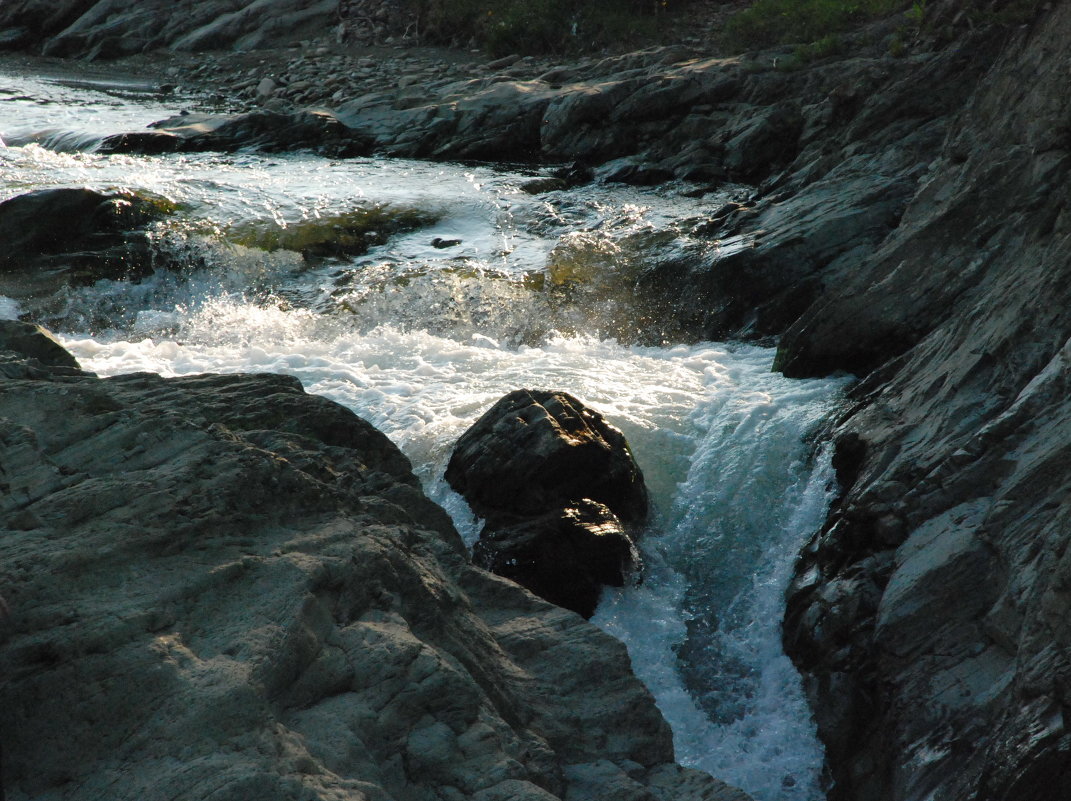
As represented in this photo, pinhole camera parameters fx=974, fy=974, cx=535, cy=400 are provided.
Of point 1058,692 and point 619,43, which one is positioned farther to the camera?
point 619,43

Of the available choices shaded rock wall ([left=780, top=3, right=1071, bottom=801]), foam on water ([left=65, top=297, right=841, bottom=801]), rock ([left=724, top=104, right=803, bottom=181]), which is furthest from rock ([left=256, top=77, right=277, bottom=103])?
shaded rock wall ([left=780, top=3, right=1071, bottom=801])

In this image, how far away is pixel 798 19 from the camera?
2152 centimetres

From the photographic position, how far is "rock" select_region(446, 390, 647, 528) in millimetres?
7602

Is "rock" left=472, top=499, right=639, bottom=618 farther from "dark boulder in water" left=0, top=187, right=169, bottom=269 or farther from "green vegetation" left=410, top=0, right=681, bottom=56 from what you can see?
"green vegetation" left=410, top=0, right=681, bottom=56

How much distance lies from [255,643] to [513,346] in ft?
26.8

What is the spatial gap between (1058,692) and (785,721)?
7.30 feet

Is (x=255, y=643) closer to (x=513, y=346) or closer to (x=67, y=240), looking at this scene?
(x=513, y=346)

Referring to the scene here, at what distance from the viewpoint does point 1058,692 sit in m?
4.22

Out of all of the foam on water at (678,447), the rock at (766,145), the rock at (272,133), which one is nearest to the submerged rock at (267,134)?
the rock at (272,133)

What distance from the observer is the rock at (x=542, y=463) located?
760cm

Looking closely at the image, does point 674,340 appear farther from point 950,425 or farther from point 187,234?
point 187,234

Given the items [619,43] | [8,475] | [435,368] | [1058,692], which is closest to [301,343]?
[435,368]

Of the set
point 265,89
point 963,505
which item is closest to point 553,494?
point 963,505

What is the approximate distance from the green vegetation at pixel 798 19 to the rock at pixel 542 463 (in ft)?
48.9
